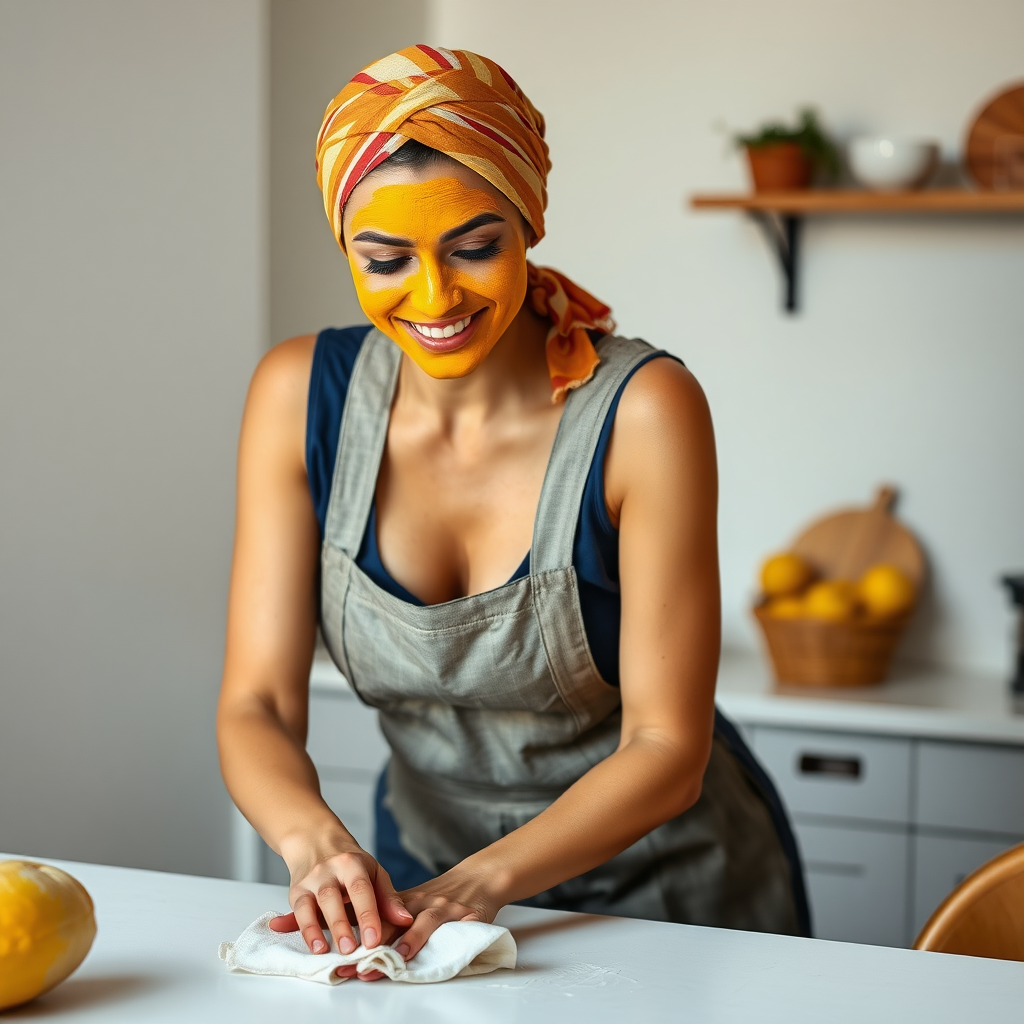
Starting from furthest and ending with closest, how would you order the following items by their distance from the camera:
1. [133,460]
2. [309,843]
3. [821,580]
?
[821,580] < [133,460] < [309,843]

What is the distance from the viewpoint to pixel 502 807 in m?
1.26

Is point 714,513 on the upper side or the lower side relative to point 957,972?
upper

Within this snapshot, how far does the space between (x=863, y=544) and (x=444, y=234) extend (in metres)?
1.73

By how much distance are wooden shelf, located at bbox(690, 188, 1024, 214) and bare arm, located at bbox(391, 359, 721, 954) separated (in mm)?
1338

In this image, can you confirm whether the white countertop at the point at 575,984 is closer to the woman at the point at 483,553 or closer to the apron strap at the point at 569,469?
the woman at the point at 483,553

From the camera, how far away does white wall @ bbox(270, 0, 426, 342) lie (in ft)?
7.64

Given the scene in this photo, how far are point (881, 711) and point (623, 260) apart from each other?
42.8 inches

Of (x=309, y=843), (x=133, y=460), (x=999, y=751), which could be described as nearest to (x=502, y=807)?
(x=309, y=843)

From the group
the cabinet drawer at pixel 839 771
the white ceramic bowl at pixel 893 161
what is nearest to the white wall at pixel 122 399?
the cabinet drawer at pixel 839 771

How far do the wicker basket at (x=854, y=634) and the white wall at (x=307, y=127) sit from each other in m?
1.04

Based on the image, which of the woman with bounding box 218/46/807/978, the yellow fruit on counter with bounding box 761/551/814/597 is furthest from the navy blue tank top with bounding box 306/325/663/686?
the yellow fruit on counter with bounding box 761/551/814/597

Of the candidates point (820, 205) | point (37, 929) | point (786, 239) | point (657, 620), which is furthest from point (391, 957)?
point (786, 239)

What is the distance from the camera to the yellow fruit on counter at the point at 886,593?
2.32 metres

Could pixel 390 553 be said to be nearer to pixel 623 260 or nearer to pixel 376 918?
pixel 376 918
